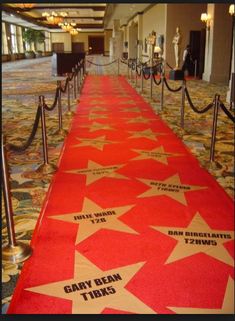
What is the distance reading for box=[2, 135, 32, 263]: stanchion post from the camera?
2471 mm

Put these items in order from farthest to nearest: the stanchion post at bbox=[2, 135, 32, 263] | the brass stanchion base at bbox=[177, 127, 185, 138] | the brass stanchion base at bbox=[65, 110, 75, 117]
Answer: the brass stanchion base at bbox=[65, 110, 75, 117], the brass stanchion base at bbox=[177, 127, 185, 138], the stanchion post at bbox=[2, 135, 32, 263]

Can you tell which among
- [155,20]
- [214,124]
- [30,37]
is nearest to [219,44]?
[155,20]

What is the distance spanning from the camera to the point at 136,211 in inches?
126

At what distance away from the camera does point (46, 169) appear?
13.9 ft

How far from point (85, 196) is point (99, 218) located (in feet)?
1.67

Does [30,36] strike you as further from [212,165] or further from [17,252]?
[17,252]

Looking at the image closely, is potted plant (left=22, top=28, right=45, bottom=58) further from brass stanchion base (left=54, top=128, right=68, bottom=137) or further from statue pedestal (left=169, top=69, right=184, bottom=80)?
brass stanchion base (left=54, top=128, right=68, bottom=137)

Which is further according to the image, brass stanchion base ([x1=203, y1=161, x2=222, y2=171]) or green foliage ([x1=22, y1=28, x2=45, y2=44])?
green foliage ([x1=22, y1=28, x2=45, y2=44])

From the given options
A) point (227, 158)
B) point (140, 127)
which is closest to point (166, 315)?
point (227, 158)

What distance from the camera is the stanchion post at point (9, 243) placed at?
8.11 ft

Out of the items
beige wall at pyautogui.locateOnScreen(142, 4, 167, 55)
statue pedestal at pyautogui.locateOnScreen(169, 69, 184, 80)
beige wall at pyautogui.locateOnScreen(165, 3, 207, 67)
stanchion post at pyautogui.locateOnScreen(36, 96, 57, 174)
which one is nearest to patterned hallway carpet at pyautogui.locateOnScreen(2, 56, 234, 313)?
stanchion post at pyautogui.locateOnScreen(36, 96, 57, 174)

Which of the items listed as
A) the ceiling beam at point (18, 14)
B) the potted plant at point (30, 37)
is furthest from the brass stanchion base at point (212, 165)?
the potted plant at point (30, 37)

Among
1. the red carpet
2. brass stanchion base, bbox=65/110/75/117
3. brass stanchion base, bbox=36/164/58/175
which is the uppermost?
brass stanchion base, bbox=65/110/75/117

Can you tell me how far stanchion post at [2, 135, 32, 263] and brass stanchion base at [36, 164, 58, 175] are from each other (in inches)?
65.0
